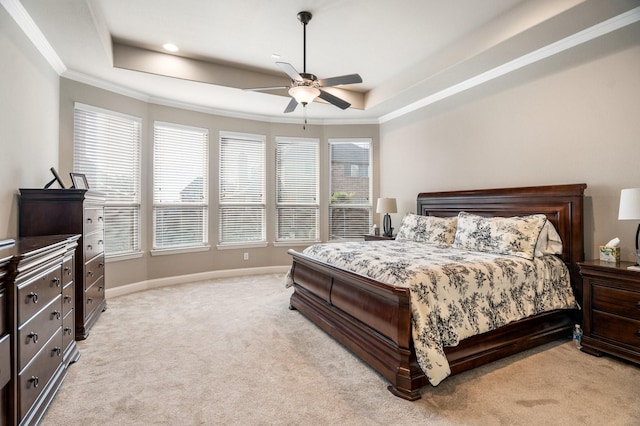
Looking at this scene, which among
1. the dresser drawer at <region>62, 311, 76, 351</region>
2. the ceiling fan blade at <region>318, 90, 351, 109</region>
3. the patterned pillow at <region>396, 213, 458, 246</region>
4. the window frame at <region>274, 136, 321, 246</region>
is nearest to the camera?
the dresser drawer at <region>62, 311, 76, 351</region>

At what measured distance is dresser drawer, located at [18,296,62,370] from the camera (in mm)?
1676

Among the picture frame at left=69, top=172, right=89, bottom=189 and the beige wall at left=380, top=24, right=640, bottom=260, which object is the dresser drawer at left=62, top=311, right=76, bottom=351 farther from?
the beige wall at left=380, top=24, right=640, bottom=260

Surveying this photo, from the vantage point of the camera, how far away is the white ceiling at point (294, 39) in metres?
2.90

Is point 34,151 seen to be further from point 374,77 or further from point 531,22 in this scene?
point 531,22

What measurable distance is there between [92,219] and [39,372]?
1862mm

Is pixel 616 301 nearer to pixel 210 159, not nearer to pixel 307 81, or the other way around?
pixel 307 81

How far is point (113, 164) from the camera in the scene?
173 inches

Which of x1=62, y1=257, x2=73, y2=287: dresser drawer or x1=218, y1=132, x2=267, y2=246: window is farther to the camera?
x1=218, y1=132, x2=267, y2=246: window

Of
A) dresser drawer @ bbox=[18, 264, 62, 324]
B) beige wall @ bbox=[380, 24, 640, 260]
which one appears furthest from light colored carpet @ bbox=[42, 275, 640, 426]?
beige wall @ bbox=[380, 24, 640, 260]

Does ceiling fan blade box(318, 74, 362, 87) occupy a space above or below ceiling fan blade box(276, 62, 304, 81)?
below

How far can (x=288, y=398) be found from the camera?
209cm

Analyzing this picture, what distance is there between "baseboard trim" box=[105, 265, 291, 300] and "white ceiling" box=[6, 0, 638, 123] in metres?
2.74

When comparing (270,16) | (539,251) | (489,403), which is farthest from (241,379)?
(270,16)

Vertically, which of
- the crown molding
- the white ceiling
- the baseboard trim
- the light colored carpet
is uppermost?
the white ceiling
